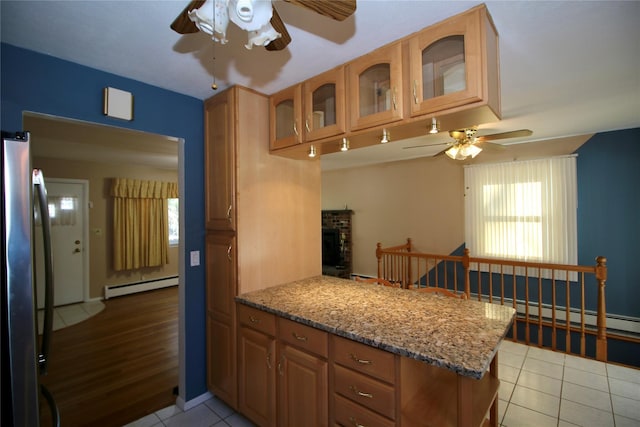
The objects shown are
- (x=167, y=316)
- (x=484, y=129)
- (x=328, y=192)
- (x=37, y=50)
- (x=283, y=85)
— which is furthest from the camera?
(x=328, y=192)

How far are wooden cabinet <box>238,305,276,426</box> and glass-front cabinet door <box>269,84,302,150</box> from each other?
1171mm

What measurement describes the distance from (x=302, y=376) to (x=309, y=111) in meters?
1.60

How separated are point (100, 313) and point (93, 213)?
1.77 m

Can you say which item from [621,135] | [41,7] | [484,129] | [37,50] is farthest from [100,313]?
[621,135]

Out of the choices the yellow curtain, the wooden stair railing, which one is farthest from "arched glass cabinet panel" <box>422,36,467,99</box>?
the yellow curtain

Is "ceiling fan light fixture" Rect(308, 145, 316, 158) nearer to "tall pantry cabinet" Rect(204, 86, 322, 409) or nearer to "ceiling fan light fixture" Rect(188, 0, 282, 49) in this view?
"tall pantry cabinet" Rect(204, 86, 322, 409)

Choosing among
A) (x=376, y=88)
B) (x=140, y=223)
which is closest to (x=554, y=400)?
(x=376, y=88)

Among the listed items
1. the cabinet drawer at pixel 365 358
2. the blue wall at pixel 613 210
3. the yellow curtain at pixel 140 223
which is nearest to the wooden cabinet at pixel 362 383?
the cabinet drawer at pixel 365 358

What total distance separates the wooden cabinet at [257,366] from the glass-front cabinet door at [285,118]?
1171 millimetres

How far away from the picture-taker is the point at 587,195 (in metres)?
3.73

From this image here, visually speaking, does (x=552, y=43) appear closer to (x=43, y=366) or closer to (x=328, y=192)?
(x=43, y=366)

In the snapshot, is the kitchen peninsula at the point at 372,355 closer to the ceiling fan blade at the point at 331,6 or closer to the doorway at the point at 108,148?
the doorway at the point at 108,148

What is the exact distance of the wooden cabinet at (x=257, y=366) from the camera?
1798 millimetres

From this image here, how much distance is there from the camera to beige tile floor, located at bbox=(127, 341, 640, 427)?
6.80 feet
